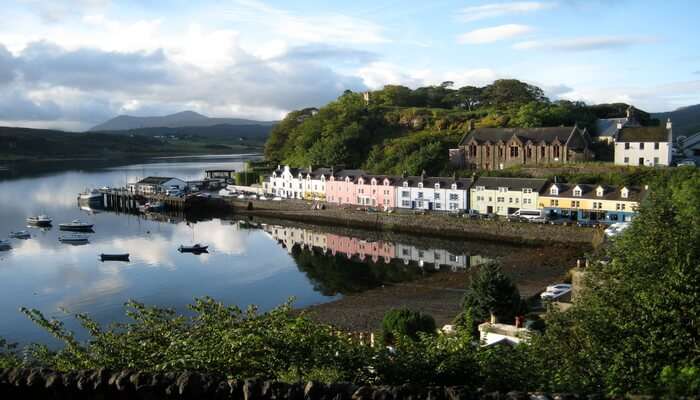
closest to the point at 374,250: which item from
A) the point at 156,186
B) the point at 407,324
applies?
the point at 407,324

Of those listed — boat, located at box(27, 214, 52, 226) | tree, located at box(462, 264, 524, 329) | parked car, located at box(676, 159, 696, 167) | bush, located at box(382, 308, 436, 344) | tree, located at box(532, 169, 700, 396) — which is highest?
parked car, located at box(676, 159, 696, 167)

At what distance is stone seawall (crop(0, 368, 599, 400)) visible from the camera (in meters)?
6.15

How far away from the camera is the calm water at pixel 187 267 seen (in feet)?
100

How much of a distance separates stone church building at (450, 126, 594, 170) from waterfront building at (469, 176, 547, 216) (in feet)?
22.3

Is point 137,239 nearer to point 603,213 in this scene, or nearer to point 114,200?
point 114,200

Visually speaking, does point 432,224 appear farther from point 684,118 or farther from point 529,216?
point 684,118

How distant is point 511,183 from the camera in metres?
47.7

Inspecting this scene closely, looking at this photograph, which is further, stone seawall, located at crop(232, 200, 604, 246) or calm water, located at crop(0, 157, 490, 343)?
stone seawall, located at crop(232, 200, 604, 246)

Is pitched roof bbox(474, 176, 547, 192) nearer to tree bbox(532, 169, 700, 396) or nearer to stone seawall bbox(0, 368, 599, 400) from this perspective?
tree bbox(532, 169, 700, 396)

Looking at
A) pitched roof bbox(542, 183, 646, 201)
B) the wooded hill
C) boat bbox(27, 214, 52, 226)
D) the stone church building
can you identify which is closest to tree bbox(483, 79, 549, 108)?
the wooded hill

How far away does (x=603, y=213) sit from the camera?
141 feet

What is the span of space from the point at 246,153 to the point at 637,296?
182 m

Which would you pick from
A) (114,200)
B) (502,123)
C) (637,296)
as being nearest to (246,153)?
(114,200)

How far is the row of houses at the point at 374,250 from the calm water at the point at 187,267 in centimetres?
7
